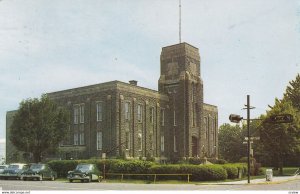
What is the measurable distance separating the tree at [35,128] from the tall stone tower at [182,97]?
17178 millimetres

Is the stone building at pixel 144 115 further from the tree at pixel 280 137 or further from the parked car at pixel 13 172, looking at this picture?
the parked car at pixel 13 172

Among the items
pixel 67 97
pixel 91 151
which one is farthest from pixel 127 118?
pixel 67 97

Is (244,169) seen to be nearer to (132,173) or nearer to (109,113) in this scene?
(132,173)

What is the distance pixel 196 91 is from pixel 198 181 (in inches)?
1079

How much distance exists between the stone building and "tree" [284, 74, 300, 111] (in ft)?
57.8

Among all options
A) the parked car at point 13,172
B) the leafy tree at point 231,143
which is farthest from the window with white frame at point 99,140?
the leafy tree at point 231,143

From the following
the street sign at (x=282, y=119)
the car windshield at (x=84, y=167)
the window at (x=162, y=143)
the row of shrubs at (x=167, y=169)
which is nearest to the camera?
the street sign at (x=282, y=119)

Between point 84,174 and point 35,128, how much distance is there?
16.8 metres

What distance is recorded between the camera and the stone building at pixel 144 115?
53.3 metres

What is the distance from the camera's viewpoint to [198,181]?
118 ft

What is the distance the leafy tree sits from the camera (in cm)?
9013

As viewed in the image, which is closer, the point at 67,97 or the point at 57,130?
the point at 57,130

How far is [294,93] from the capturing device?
2913 inches

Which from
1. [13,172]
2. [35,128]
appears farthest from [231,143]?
[13,172]
